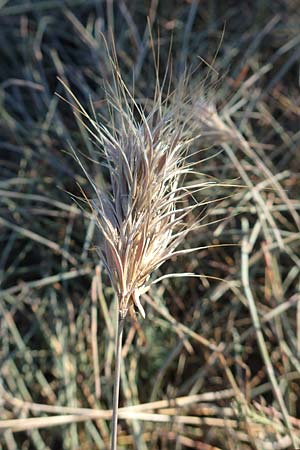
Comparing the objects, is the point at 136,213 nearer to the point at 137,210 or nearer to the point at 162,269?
the point at 137,210

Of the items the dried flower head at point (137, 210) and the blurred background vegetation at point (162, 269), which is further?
the blurred background vegetation at point (162, 269)

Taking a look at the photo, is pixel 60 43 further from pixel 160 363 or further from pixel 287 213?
pixel 160 363

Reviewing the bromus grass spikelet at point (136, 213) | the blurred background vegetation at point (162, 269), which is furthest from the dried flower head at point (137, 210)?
the blurred background vegetation at point (162, 269)

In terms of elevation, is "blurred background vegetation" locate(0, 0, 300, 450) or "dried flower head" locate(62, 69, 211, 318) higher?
"blurred background vegetation" locate(0, 0, 300, 450)

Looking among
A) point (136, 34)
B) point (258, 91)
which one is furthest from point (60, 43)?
point (258, 91)

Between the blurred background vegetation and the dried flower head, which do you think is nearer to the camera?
the dried flower head

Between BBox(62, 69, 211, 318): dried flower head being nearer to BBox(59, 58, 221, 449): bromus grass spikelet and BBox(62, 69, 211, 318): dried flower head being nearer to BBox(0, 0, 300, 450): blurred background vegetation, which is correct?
BBox(59, 58, 221, 449): bromus grass spikelet

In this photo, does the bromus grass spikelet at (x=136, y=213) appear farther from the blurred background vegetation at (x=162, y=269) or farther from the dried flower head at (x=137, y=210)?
the blurred background vegetation at (x=162, y=269)

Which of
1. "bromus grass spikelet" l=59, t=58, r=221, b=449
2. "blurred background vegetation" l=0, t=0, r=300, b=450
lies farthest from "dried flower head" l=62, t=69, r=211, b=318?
"blurred background vegetation" l=0, t=0, r=300, b=450
